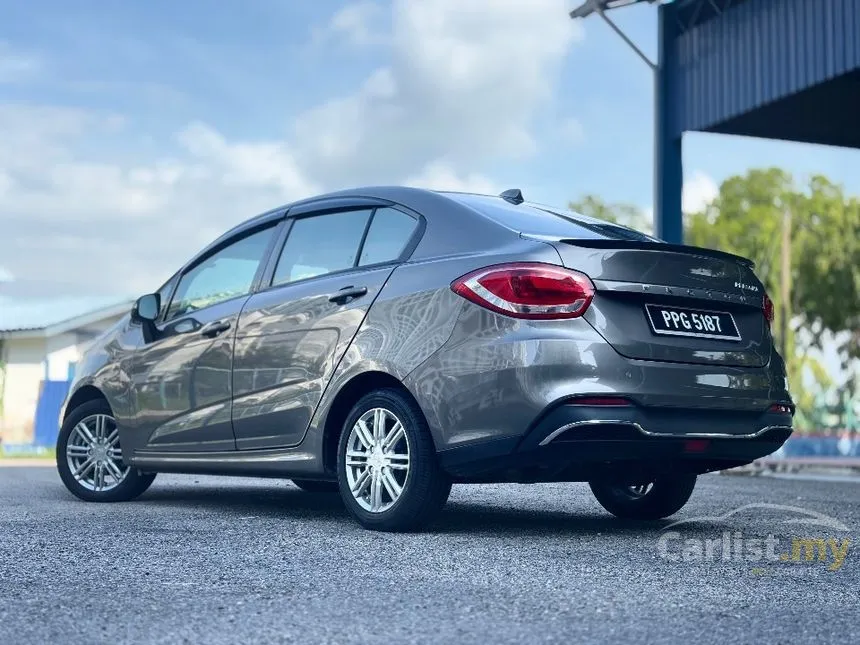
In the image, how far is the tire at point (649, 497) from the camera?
6324mm

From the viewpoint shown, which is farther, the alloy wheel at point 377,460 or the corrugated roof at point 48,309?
the corrugated roof at point 48,309

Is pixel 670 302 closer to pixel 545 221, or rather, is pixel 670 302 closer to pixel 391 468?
pixel 545 221

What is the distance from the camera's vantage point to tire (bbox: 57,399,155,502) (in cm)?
738

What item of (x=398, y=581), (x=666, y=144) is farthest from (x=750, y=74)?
(x=398, y=581)

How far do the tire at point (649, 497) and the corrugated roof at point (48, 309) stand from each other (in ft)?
70.7

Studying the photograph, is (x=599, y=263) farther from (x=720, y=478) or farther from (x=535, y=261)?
(x=720, y=478)

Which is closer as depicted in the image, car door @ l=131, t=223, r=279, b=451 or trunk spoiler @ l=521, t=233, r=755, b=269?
trunk spoiler @ l=521, t=233, r=755, b=269

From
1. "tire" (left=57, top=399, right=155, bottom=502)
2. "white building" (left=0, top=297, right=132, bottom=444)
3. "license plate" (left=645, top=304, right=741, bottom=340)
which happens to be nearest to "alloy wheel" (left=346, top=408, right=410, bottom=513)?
"license plate" (left=645, top=304, right=741, bottom=340)

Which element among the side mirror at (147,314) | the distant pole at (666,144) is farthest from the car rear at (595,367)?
the distant pole at (666,144)

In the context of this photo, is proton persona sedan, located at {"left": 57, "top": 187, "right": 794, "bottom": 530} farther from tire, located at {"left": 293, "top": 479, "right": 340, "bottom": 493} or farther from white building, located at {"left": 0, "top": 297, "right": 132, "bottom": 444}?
white building, located at {"left": 0, "top": 297, "right": 132, "bottom": 444}

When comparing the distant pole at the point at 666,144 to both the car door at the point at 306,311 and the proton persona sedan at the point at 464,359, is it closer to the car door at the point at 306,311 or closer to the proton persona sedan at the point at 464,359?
the proton persona sedan at the point at 464,359

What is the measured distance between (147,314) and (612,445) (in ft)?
11.1

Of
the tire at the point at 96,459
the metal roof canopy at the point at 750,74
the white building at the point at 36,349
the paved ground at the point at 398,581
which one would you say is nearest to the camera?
the paved ground at the point at 398,581

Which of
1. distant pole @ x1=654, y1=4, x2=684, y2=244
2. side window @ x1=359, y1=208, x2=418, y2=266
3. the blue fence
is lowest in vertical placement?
the blue fence
